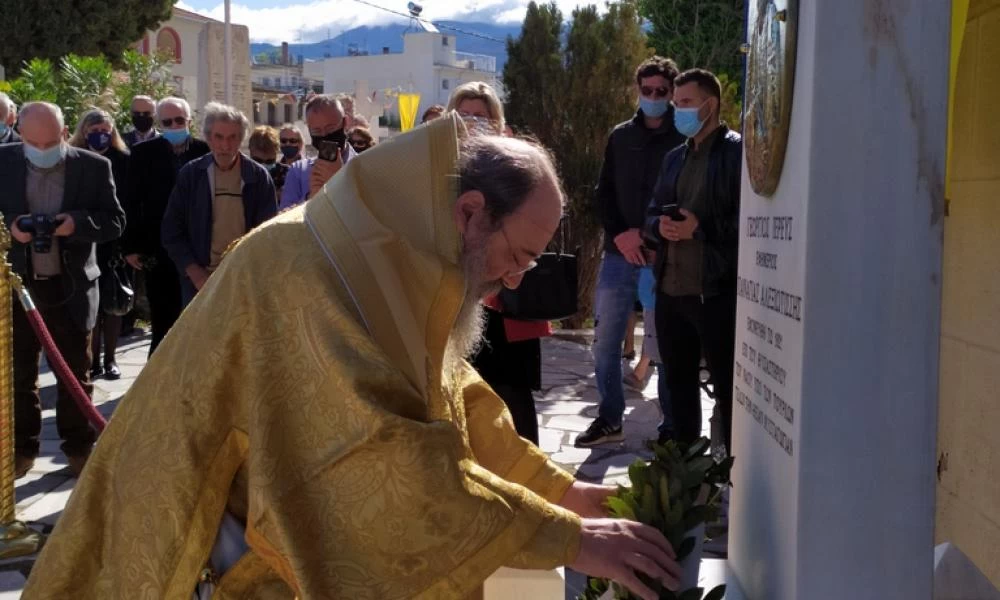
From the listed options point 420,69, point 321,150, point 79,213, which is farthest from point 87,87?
point 420,69

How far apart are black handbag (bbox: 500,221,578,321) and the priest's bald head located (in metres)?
2.25

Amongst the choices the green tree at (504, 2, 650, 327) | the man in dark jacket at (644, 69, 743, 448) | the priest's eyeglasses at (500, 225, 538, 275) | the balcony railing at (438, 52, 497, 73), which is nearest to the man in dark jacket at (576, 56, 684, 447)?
the man in dark jacket at (644, 69, 743, 448)

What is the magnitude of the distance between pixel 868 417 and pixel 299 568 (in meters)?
1.05

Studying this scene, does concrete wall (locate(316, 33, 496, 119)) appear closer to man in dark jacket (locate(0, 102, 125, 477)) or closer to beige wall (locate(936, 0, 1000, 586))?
man in dark jacket (locate(0, 102, 125, 477))

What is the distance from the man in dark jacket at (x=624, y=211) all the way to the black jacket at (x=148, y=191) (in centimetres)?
310

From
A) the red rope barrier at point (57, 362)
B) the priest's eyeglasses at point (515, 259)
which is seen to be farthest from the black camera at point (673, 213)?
the red rope barrier at point (57, 362)

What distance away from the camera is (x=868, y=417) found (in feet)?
6.66

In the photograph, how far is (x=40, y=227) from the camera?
19.3 feet

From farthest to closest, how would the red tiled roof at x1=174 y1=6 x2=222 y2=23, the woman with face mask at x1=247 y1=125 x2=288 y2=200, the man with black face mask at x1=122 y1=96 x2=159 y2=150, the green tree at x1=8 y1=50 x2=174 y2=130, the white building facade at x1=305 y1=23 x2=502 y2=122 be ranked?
the white building facade at x1=305 y1=23 x2=502 y2=122 < the red tiled roof at x1=174 y1=6 x2=222 y2=23 < the green tree at x1=8 y1=50 x2=174 y2=130 < the woman with face mask at x1=247 y1=125 x2=288 y2=200 < the man with black face mask at x1=122 y1=96 x2=159 y2=150

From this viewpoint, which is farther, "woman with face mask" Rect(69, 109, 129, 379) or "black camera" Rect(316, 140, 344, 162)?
"woman with face mask" Rect(69, 109, 129, 379)

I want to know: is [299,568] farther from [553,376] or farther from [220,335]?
[553,376]

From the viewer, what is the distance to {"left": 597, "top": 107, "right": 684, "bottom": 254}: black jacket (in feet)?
20.2

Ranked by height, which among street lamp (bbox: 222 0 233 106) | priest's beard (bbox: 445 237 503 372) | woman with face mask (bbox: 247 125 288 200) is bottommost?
priest's beard (bbox: 445 237 503 372)

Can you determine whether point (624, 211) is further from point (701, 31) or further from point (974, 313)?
point (701, 31)
